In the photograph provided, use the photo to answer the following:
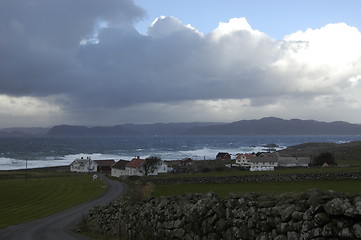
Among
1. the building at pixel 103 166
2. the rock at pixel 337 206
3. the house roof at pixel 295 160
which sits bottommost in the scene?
the building at pixel 103 166

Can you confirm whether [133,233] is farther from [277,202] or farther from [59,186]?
[59,186]

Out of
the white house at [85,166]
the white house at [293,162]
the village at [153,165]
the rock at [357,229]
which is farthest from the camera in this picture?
the white house at [85,166]

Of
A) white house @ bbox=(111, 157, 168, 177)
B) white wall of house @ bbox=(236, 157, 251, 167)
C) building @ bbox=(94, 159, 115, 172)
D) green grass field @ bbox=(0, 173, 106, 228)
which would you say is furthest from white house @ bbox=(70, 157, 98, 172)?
white wall of house @ bbox=(236, 157, 251, 167)

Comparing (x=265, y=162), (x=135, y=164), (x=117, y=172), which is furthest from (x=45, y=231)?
(x=265, y=162)

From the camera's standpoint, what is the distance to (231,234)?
1232 cm

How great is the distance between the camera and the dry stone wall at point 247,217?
30.2ft

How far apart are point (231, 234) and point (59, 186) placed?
223 ft

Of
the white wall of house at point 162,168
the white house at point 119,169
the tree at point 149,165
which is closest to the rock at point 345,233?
the tree at point 149,165

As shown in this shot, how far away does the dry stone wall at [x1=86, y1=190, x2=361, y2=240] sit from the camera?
30.2ft

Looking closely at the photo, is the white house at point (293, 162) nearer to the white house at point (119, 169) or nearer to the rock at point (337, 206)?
the white house at point (119, 169)

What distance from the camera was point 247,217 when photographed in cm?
1188

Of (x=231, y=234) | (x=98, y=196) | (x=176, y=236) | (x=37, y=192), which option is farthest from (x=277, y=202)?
(x=37, y=192)

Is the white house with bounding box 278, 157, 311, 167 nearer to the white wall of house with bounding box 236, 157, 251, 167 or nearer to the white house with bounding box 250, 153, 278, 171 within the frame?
the white house with bounding box 250, 153, 278, 171

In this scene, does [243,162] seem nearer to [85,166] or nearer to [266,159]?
[266,159]
